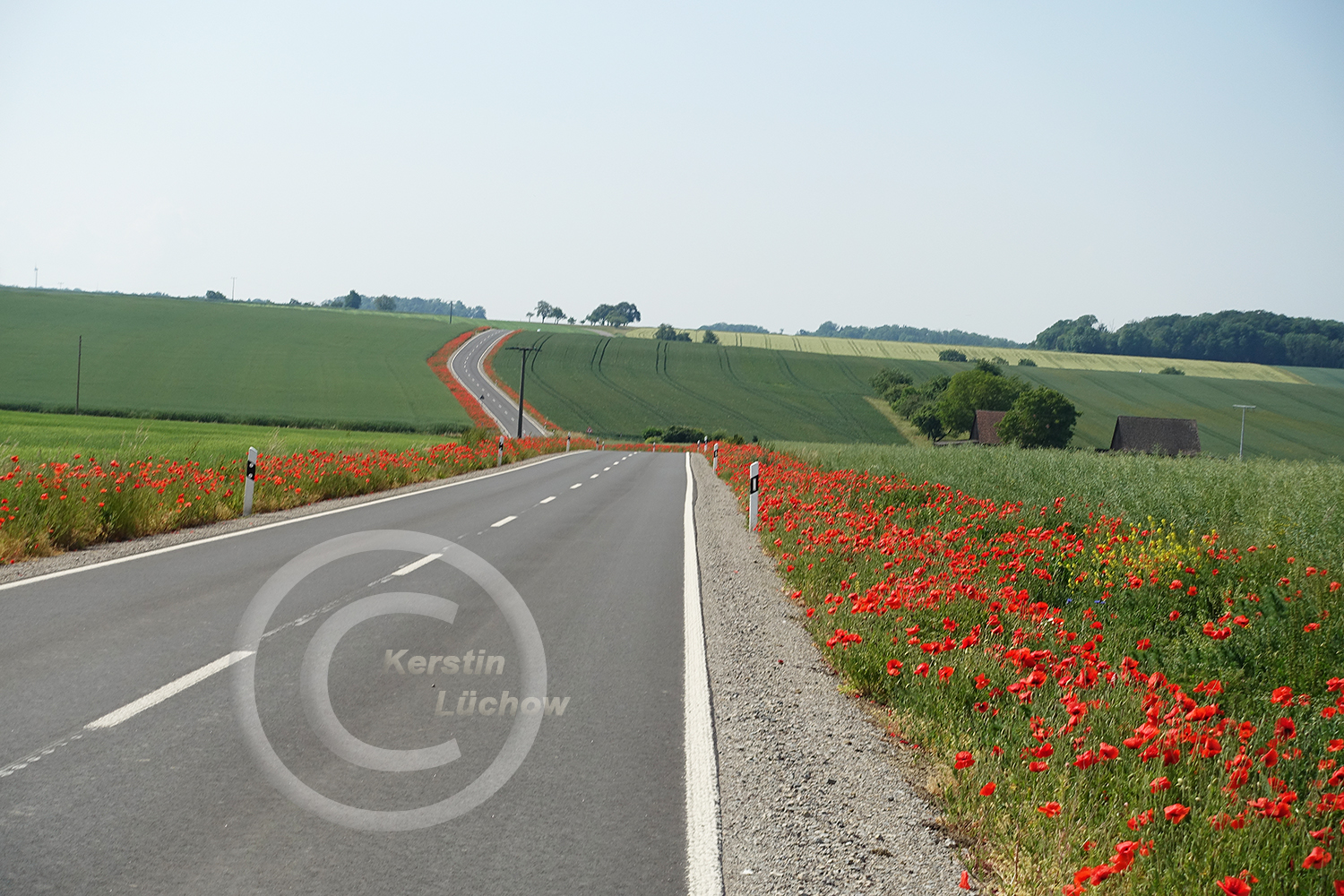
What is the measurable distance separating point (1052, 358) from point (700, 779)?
140m

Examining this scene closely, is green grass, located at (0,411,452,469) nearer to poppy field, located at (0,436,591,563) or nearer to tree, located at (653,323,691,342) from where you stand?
poppy field, located at (0,436,591,563)

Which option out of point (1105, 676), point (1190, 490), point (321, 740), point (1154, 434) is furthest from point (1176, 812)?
point (1154, 434)

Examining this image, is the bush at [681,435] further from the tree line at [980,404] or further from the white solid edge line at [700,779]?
the white solid edge line at [700,779]

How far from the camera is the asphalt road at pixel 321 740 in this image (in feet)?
11.4

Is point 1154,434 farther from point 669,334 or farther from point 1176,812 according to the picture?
point 669,334

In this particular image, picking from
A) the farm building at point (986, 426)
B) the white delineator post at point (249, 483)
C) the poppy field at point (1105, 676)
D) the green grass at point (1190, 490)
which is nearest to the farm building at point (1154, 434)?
the farm building at point (986, 426)

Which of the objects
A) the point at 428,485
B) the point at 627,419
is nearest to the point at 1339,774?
the point at 428,485

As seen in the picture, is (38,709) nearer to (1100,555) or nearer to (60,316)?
(1100,555)

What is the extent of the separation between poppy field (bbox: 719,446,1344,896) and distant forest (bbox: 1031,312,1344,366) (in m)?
151

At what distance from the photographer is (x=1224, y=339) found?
14400cm

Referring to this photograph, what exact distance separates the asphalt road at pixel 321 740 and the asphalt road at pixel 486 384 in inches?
2251

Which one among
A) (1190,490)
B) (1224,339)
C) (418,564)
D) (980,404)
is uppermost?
(1224,339)

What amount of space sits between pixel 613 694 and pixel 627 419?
2928 inches

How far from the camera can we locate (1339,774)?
3.45m
